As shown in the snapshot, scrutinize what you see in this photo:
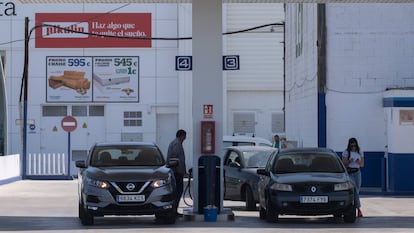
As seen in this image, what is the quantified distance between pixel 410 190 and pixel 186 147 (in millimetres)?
19178

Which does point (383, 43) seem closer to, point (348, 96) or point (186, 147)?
point (348, 96)

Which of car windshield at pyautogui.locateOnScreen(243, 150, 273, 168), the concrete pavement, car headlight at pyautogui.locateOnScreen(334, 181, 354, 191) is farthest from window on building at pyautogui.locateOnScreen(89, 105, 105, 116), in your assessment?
car headlight at pyautogui.locateOnScreen(334, 181, 354, 191)

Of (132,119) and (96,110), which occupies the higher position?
(96,110)

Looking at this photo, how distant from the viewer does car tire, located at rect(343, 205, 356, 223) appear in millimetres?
17344

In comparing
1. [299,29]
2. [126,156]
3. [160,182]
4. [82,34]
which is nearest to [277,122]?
[82,34]

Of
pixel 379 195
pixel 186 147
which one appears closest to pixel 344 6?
pixel 379 195

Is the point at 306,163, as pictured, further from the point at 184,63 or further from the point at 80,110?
the point at 80,110

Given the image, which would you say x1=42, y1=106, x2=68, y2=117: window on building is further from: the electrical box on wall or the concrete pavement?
the electrical box on wall

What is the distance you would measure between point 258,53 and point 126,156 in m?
27.0

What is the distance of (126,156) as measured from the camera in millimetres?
18141

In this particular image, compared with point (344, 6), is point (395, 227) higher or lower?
lower

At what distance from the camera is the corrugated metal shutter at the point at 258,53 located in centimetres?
4431

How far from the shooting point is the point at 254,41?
44594 millimetres

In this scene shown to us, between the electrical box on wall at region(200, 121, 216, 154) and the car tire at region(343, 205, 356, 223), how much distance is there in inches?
109
